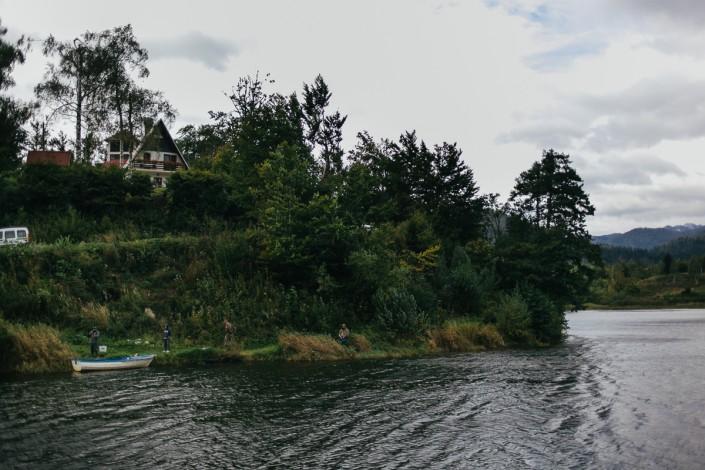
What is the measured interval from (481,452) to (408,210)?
158 ft

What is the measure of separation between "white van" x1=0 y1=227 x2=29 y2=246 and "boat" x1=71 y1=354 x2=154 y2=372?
18.8 metres

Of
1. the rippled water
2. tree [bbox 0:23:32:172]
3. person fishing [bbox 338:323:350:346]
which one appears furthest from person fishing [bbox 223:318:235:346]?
tree [bbox 0:23:32:172]

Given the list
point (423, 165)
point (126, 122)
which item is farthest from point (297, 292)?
point (126, 122)

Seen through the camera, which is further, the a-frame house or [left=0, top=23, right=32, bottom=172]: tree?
the a-frame house

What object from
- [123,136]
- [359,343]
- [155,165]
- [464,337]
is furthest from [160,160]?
[464,337]

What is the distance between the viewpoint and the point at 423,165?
66500 mm

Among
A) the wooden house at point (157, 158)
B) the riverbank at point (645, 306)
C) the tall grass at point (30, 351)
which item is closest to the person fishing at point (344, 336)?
the tall grass at point (30, 351)

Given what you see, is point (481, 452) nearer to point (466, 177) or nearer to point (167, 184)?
point (167, 184)

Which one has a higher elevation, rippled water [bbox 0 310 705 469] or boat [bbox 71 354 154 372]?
boat [bbox 71 354 154 372]

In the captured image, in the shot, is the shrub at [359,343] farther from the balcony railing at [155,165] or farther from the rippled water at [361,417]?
the balcony railing at [155,165]

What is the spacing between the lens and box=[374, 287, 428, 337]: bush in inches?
1683

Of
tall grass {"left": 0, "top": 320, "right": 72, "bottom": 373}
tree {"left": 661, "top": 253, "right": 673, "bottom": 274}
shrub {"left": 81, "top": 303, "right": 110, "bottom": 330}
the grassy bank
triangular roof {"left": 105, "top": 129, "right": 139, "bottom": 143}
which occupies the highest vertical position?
triangular roof {"left": 105, "top": 129, "right": 139, "bottom": 143}

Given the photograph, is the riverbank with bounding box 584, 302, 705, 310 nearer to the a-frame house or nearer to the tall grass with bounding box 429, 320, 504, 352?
the a-frame house

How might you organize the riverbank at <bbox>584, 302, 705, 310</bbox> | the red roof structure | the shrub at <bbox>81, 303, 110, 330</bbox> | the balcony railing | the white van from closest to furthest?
the shrub at <bbox>81, 303, 110, 330</bbox> < the white van < the red roof structure < the balcony railing < the riverbank at <bbox>584, 302, 705, 310</bbox>
